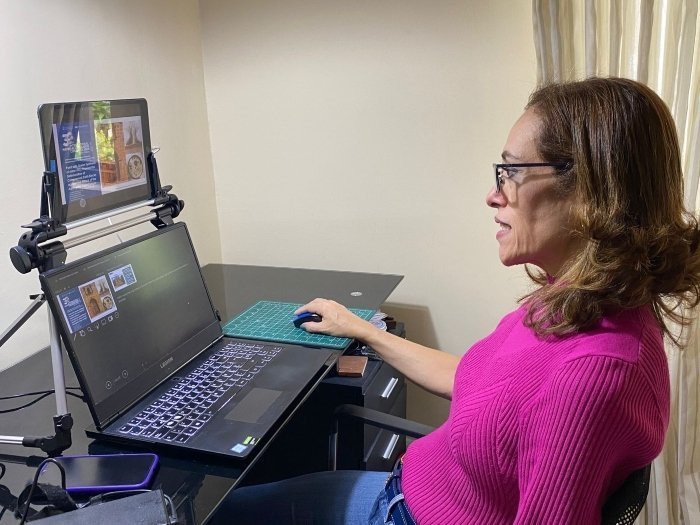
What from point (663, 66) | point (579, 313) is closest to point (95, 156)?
point (579, 313)

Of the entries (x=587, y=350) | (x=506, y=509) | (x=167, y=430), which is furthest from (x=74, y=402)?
(x=587, y=350)

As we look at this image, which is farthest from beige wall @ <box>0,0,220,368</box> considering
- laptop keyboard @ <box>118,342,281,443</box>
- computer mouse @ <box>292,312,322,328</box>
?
computer mouse @ <box>292,312,322,328</box>

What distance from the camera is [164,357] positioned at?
3.83 feet

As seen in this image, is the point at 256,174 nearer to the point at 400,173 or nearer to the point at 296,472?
the point at 400,173

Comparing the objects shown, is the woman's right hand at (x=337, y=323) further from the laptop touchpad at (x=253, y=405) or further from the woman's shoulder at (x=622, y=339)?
the woman's shoulder at (x=622, y=339)

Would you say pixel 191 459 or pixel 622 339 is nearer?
pixel 622 339

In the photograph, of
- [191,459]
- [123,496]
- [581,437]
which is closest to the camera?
[581,437]

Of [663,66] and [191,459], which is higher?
[663,66]

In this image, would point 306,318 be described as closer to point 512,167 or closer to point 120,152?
point 120,152

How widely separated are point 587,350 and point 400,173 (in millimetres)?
1257

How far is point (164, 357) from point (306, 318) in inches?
15.1

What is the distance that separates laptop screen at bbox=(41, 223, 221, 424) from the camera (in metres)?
0.99

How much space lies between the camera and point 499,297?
2.00 meters

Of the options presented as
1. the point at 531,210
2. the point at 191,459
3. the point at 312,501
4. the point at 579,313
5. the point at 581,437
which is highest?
the point at 531,210
